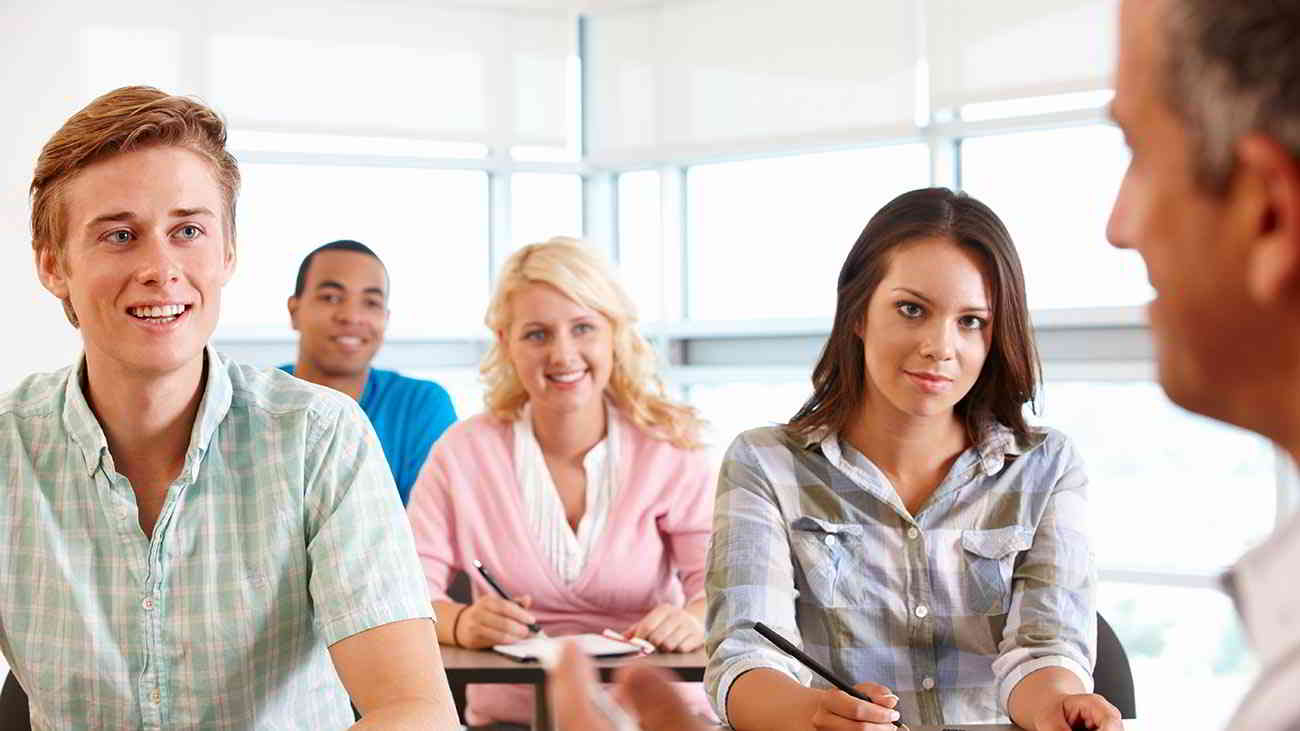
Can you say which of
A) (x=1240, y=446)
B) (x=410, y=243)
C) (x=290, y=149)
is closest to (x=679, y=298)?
(x=410, y=243)

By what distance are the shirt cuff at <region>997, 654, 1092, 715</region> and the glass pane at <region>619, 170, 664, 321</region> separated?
4.39 m

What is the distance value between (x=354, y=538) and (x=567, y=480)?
1.61m

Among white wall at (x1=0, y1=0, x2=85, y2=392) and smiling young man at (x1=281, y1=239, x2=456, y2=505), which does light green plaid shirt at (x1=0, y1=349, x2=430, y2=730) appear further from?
white wall at (x1=0, y1=0, x2=85, y2=392)

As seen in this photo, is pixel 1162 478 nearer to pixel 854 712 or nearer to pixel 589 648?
pixel 589 648


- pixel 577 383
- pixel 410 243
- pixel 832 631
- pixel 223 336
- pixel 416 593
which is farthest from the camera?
pixel 410 243

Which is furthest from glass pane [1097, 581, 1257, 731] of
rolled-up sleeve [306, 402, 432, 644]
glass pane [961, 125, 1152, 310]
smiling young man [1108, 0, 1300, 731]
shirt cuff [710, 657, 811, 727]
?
smiling young man [1108, 0, 1300, 731]

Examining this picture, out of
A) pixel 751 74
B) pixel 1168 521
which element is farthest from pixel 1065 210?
pixel 751 74

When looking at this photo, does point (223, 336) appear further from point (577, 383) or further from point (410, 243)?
point (577, 383)

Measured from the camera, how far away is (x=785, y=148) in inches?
228

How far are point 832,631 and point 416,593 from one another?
69 cm

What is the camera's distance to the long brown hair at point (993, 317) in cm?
219

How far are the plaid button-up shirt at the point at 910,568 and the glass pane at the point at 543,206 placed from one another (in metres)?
4.32

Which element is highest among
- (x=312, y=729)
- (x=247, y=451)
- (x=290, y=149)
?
(x=290, y=149)

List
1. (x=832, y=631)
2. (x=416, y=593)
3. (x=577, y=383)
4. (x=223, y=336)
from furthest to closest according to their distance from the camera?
1. (x=223, y=336)
2. (x=577, y=383)
3. (x=832, y=631)
4. (x=416, y=593)
